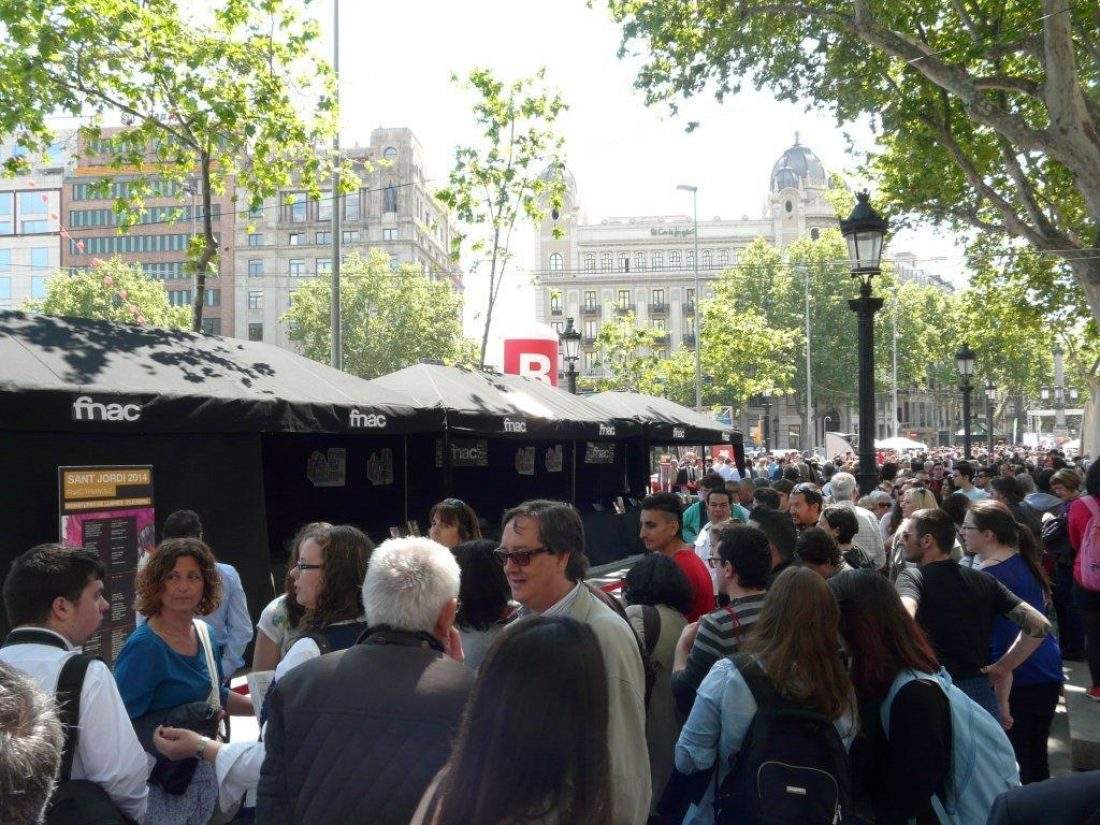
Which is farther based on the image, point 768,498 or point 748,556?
point 768,498

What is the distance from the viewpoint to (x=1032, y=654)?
547 cm

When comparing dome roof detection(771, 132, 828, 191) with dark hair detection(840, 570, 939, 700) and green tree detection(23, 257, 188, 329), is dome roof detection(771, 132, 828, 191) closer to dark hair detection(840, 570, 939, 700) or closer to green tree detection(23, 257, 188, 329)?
green tree detection(23, 257, 188, 329)

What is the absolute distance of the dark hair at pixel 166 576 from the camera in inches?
164

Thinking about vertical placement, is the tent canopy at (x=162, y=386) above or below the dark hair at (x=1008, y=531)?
above

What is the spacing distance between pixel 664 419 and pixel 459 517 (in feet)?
43.7

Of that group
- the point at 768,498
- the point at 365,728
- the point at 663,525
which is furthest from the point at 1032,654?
the point at 365,728

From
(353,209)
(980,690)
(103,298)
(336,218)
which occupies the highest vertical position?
(353,209)

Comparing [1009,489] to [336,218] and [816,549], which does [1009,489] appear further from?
[336,218]

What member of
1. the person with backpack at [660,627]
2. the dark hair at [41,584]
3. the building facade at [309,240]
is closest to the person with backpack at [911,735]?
the person with backpack at [660,627]

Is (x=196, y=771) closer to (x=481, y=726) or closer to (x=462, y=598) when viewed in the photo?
(x=462, y=598)

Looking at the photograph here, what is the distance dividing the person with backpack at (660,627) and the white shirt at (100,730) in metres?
2.06

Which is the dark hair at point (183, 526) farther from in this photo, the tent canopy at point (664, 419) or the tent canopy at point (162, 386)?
the tent canopy at point (664, 419)

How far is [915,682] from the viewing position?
3.51 metres

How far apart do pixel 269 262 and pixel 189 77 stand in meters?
75.3
